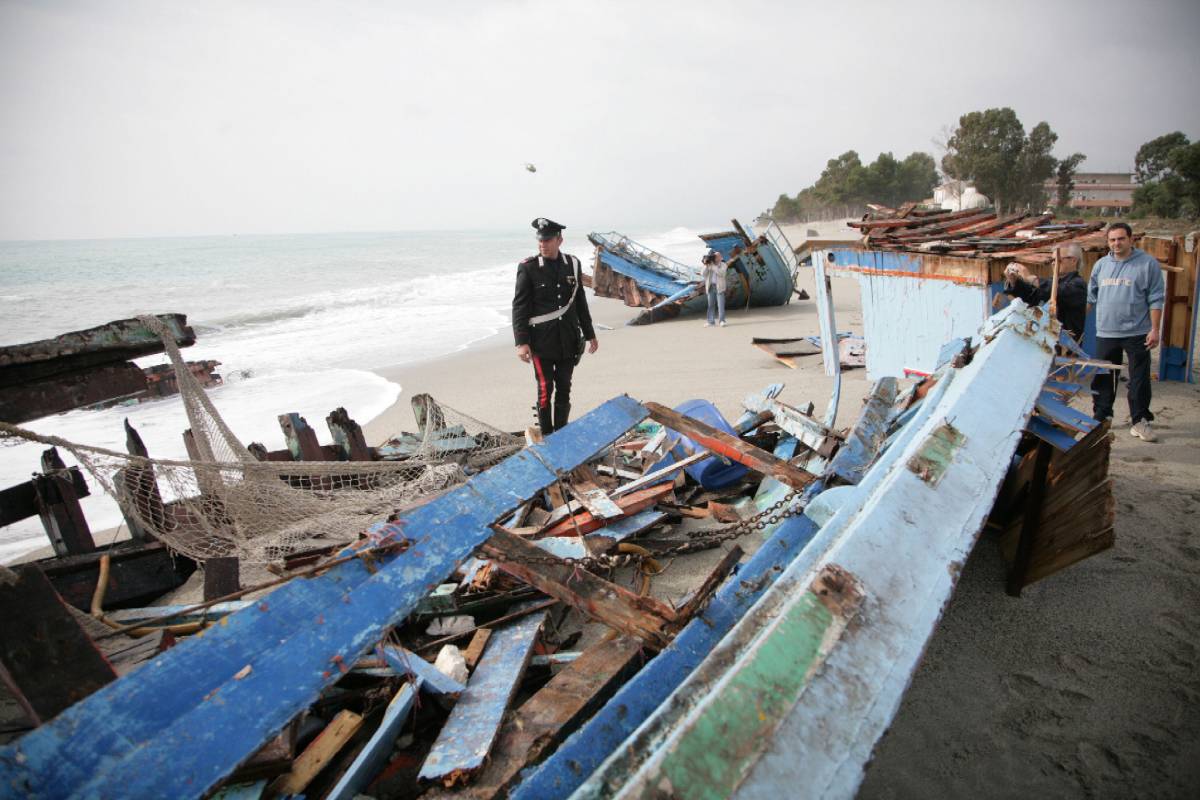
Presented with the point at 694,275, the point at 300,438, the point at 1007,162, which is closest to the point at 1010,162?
the point at 1007,162

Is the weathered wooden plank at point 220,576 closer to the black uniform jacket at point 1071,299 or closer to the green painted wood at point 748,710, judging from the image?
the green painted wood at point 748,710

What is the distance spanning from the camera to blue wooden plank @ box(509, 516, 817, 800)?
165 cm

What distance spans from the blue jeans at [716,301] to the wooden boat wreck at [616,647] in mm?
10848

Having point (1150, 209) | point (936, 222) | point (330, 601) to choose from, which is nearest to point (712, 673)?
point (330, 601)

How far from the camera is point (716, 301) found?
48.4 ft

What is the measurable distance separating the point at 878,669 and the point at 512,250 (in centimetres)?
6201

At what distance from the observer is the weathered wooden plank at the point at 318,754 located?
7.18 feet

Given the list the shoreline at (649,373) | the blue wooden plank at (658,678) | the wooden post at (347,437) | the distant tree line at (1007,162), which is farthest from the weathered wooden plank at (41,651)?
the distant tree line at (1007,162)

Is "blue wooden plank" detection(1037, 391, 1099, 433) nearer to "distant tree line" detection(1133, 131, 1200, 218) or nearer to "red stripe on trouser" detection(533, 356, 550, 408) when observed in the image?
"red stripe on trouser" detection(533, 356, 550, 408)

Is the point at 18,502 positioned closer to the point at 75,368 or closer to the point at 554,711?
the point at 75,368

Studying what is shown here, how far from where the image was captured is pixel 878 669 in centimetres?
133

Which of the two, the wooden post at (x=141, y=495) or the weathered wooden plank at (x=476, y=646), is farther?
the wooden post at (x=141, y=495)

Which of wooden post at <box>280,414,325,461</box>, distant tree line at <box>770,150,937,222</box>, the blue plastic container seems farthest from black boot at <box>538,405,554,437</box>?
distant tree line at <box>770,150,937,222</box>

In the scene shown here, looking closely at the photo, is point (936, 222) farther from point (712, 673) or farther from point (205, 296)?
point (205, 296)
